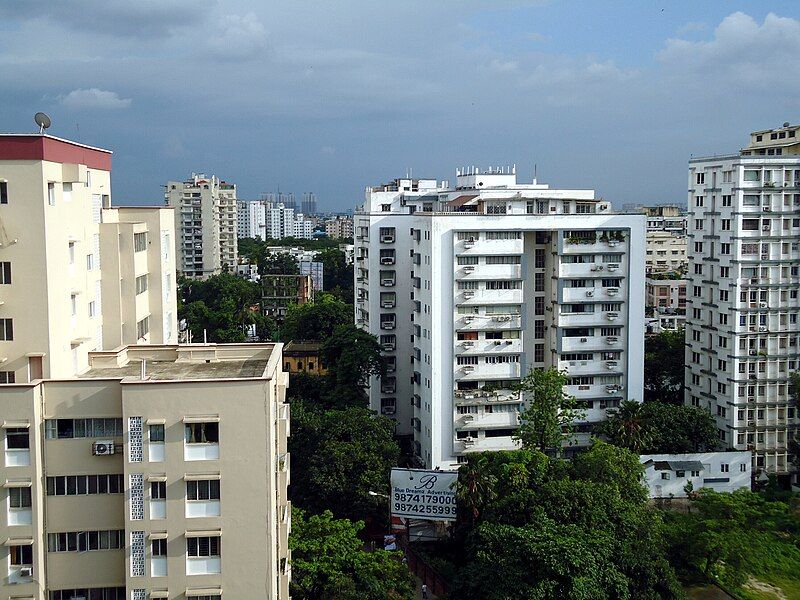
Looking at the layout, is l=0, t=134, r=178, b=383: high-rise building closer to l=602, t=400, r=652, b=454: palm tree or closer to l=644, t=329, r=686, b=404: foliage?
l=602, t=400, r=652, b=454: palm tree

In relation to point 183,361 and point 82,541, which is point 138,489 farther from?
point 183,361

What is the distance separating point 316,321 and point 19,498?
Result: 1826 inches

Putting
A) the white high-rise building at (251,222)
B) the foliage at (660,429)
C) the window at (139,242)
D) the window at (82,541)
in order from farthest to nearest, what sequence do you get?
the white high-rise building at (251,222), the foliage at (660,429), the window at (139,242), the window at (82,541)

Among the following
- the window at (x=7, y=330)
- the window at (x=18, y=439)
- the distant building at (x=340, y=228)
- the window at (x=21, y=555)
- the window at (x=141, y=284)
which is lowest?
the window at (x=21, y=555)

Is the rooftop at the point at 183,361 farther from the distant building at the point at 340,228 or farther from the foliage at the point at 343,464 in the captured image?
the distant building at the point at 340,228

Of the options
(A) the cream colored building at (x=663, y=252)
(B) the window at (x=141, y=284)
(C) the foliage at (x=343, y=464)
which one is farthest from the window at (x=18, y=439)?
(A) the cream colored building at (x=663, y=252)

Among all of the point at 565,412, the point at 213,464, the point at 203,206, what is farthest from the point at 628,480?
the point at 203,206

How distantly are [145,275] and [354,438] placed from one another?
A: 13.5 m

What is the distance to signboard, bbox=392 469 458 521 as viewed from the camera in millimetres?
A: 30547

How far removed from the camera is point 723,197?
38.2 meters

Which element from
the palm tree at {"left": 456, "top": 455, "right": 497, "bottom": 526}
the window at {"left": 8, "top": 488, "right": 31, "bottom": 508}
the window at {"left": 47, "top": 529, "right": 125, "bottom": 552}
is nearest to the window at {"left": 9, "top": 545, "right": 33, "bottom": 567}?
the window at {"left": 47, "top": 529, "right": 125, "bottom": 552}

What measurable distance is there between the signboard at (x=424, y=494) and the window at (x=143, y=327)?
12.0 metres

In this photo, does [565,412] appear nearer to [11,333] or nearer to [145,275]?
[145,275]

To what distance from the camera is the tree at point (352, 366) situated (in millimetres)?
42281
